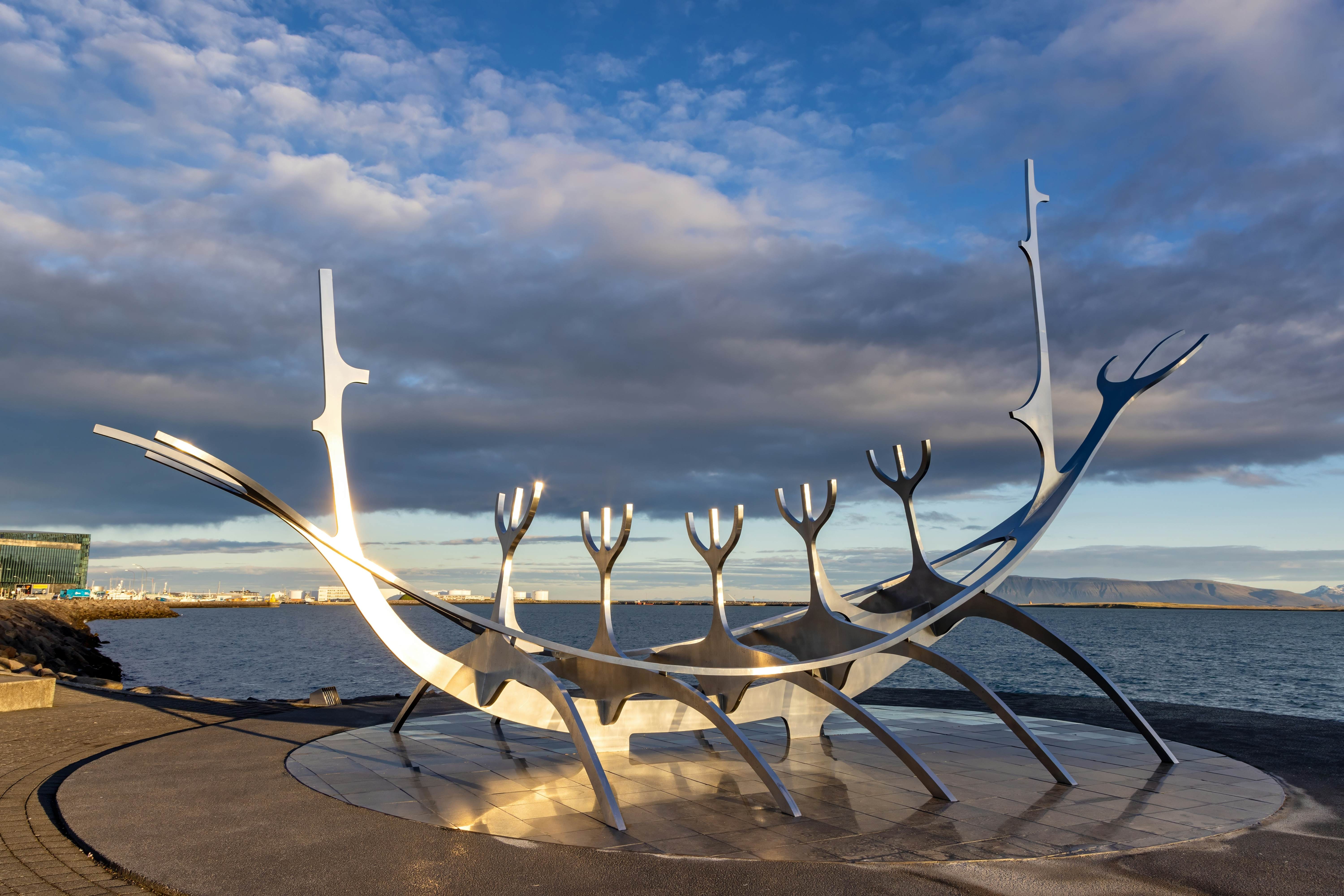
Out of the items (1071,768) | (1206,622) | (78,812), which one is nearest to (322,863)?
(78,812)

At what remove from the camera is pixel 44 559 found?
434 feet

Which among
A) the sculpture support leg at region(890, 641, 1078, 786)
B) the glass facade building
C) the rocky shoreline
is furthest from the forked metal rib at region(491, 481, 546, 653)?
the glass facade building

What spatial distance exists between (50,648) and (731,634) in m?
44.9

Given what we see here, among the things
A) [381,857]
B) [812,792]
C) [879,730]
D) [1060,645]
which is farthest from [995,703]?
[381,857]

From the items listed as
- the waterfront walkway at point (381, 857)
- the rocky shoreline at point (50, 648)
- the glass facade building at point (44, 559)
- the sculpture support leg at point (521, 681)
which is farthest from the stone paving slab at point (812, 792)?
the glass facade building at point (44, 559)

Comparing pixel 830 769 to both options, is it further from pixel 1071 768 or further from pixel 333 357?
pixel 333 357

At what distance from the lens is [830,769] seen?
43.2 feet

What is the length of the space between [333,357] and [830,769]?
946 cm

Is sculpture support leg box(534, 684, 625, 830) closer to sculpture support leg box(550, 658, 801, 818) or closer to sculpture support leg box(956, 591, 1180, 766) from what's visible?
sculpture support leg box(550, 658, 801, 818)

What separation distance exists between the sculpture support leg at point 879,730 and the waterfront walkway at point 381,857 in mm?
2370

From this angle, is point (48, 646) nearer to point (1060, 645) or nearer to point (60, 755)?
point (60, 755)

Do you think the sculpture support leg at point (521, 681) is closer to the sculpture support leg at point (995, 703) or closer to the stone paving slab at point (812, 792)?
the stone paving slab at point (812, 792)

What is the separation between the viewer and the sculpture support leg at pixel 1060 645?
13461 mm

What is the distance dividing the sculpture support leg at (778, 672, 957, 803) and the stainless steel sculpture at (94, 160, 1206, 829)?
3 cm
